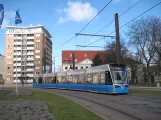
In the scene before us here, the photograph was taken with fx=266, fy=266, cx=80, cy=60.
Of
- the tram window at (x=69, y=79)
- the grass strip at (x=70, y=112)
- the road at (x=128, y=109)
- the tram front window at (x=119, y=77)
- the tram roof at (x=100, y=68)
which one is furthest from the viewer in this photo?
the tram window at (x=69, y=79)

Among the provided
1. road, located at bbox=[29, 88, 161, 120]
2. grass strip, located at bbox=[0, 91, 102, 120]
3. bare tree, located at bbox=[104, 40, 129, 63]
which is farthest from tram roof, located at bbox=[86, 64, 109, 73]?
bare tree, located at bbox=[104, 40, 129, 63]

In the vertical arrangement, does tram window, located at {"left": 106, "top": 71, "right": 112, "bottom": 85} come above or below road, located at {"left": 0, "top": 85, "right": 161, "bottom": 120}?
above

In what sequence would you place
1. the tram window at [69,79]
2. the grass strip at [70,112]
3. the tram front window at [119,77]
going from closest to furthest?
the grass strip at [70,112], the tram front window at [119,77], the tram window at [69,79]

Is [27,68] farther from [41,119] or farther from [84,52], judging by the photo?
[41,119]

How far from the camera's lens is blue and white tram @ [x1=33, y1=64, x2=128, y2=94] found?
2559 centimetres

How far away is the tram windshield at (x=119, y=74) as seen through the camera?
2559 cm

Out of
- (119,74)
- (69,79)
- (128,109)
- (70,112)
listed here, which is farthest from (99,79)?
(70,112)

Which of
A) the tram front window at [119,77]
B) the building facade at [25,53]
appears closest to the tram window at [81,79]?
the tram front window at [119,77]

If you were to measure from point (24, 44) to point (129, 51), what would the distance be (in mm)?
69691

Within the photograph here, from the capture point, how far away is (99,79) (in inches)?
1094

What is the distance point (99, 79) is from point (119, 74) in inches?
106

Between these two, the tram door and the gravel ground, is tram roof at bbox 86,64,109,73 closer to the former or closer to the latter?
the tram door

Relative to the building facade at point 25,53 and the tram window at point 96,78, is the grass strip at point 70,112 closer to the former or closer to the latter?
the tram window at point 96,78

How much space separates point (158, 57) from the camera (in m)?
54.2
